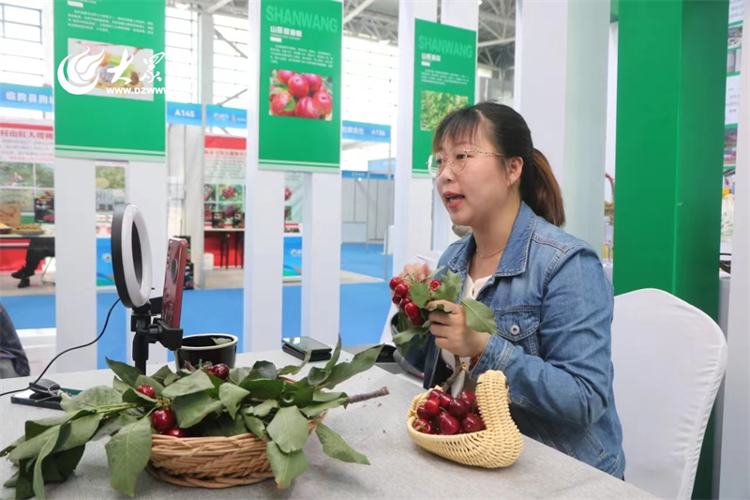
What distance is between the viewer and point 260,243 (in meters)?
3.89

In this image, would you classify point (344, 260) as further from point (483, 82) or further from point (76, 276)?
point (76, 276)

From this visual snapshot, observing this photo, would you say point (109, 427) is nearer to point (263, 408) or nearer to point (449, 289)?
point (263, 408)

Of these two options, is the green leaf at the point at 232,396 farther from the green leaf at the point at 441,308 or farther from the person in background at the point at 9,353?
the person in background at the point at 9,353

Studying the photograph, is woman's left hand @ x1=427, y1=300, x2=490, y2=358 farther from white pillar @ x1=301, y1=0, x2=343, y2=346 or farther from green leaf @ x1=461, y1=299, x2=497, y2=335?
white pillar @ x1=301, y1=0, x2=343, y2=346

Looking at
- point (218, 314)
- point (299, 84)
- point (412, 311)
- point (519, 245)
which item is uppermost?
point (299, 84)

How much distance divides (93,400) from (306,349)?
35.1 inches

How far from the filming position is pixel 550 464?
42.1 inches

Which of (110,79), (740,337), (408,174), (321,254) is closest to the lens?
(740,337)

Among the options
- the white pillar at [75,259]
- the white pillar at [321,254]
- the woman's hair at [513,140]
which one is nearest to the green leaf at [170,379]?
the woman's hair at [513,140]

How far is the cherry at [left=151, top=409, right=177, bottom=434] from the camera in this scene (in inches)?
36.2

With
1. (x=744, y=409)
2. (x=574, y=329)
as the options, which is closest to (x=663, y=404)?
(x=574, y=329)

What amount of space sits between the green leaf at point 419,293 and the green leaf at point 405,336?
0.05 meters

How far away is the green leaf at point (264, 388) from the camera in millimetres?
947

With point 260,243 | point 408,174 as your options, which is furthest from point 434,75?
point 260,243
